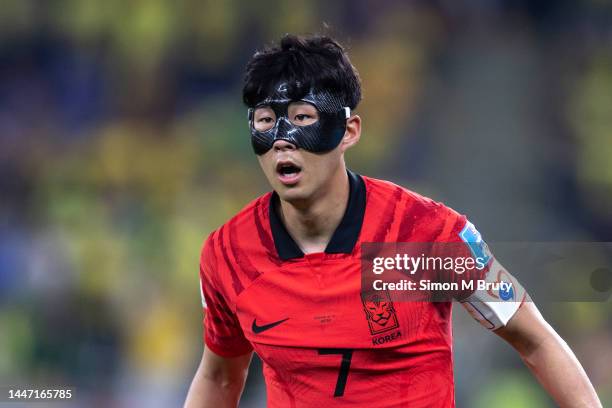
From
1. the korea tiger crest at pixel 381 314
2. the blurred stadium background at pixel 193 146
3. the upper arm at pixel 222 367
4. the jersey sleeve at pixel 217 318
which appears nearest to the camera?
the korea tiger crest at pixel 381 314

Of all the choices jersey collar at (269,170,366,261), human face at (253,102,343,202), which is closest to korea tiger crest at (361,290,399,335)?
jersey collar at (269,170,366,261)

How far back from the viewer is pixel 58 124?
6551 mm

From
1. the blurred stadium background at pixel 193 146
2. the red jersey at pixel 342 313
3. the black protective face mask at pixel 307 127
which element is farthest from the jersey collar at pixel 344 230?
the blurred stadium background at pixel 193 146

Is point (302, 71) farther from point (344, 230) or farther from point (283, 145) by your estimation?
point (344, 230)

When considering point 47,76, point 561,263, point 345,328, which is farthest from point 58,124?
point 345,328

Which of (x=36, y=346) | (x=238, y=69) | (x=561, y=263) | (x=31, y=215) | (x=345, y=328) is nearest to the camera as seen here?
(x=345, y=328)

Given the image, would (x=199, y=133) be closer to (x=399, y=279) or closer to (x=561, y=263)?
(x=561, y=263)

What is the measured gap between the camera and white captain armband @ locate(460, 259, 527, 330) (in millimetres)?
2588

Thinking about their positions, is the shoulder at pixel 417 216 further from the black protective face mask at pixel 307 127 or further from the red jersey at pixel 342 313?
the black protective face mask at pixel 307 127

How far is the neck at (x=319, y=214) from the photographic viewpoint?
271cm

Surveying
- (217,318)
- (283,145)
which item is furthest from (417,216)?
(217,318)

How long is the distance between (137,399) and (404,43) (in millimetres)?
2985

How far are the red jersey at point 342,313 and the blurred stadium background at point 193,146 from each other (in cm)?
283

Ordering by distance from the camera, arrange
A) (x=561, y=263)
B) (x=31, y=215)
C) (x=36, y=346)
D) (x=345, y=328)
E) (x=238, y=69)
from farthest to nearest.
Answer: (x=238, y=69), (x=31, y=215), (x=36, y=346), (x=561, y=263), (x=345, y=328)
